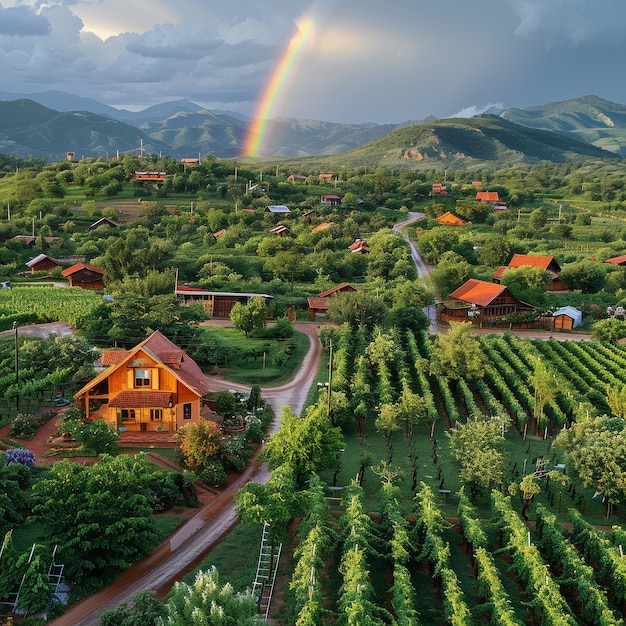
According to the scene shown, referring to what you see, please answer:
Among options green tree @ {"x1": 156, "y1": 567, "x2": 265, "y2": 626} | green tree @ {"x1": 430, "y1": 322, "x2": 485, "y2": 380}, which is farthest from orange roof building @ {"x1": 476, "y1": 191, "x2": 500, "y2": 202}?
green tree @ {"x1": 156, "y1": 567, "x2": 265, "y2": 626}

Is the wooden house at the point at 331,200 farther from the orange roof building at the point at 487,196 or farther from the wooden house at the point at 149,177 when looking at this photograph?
the orange roof building at the point at 487,196

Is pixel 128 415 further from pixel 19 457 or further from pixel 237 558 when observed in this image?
pixel 237 558

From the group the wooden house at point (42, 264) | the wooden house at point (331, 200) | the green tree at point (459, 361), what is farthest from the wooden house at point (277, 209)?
the green tree at point (459, 361)

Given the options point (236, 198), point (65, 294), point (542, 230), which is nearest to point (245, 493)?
point (65, 294)

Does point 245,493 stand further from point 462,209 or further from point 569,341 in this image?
point 462,209

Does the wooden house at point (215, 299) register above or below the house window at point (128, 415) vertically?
above
